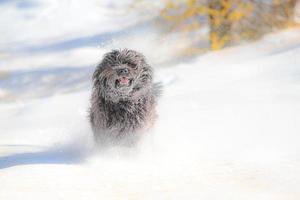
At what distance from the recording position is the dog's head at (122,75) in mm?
6699

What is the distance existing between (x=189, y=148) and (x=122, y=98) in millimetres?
1174

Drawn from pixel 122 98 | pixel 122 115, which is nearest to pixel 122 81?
pixel 122 98

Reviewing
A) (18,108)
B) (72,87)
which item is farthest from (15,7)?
(18,108)

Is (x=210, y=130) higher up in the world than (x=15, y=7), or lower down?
lower down

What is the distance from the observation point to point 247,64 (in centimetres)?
1442

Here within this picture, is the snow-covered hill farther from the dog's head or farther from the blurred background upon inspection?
the blurred background

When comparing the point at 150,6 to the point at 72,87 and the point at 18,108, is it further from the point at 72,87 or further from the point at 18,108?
the point at 18,108

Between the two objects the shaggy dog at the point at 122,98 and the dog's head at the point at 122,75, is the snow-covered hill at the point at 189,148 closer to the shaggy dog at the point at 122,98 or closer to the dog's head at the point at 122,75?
the shaggy dog at the point at 122,98

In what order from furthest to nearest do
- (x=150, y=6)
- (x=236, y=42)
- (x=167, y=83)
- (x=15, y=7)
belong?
1. (x=15, y=7)
2. (x=150, y=6)
3. (x=236, y=42)
4. (x=167, y=83)

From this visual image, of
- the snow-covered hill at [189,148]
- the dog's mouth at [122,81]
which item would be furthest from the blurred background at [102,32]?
the dog's mouth at [122,81]

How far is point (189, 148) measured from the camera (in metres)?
7.55

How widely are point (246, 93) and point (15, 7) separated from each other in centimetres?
2013

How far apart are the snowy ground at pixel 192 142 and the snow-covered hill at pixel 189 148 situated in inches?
0.4

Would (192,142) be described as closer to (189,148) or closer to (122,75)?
(189,148)
